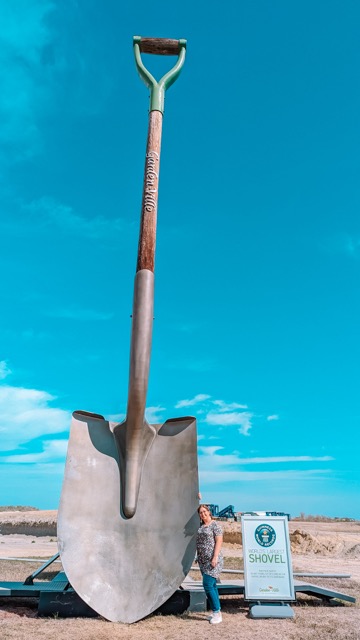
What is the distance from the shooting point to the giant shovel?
231 inches

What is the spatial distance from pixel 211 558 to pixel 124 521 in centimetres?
110

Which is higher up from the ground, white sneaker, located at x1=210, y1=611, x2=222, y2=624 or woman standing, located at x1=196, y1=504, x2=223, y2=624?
woman standing, located at x1=196, y1=504, x2=223, y2=624

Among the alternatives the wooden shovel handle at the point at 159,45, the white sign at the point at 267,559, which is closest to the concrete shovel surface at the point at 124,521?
the white sign at the point at 267,559

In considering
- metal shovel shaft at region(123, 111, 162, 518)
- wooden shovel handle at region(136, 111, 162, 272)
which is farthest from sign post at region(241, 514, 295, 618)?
wooden shovel handle at region(136, 111, 162, 272)

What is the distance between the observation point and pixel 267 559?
22.6 feet

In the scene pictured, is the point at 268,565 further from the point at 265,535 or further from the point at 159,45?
the point at 159,45

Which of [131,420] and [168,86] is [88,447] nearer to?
[131,420]

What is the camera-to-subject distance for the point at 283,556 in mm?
6910

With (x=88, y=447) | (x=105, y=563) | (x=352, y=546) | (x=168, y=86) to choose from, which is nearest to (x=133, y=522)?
(x=105, y=563)

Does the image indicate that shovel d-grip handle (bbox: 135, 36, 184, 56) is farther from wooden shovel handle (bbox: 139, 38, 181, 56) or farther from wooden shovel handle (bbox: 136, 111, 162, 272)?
wooden shovel handle (bbox: 136, 111, 162, 272)

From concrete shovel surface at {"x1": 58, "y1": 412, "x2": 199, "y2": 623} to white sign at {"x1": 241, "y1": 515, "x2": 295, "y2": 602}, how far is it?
1.10 metres

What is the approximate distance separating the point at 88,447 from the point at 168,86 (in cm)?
623

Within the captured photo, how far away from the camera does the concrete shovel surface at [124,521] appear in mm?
5828

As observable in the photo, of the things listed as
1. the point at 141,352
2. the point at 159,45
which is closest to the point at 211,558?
the point at 141,352
